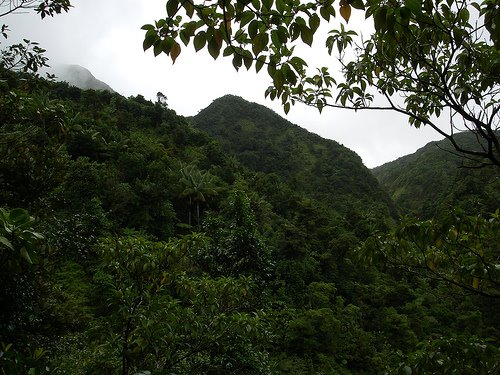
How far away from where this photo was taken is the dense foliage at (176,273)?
9.32 feet

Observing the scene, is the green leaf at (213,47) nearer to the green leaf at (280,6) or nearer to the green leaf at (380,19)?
the green leaf at (280,6)

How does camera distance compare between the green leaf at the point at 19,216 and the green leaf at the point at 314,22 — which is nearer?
the green leaf at the point at 314,22

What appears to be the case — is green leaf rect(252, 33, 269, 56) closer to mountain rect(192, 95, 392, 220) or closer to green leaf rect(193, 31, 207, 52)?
green leaf rect(193, 31, 207, 52)

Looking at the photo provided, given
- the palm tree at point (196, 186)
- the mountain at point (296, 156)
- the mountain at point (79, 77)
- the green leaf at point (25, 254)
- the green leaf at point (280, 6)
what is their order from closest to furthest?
the green leaf at point (280, 6) → the green leaf at point (25, 254) → the palm tree at point (196, 186) → the mountain at point (296, 156) → the mountain at point (79, 77)

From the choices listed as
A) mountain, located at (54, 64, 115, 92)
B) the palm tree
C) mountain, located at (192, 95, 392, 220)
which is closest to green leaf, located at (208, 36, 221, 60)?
the palm tree

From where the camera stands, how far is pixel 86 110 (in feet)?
84.5

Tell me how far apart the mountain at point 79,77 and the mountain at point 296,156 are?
136 ft

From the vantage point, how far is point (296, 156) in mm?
44906

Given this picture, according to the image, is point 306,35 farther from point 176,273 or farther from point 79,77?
point 79,77

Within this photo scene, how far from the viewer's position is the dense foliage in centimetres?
284

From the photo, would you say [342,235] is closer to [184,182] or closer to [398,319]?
[398,319]

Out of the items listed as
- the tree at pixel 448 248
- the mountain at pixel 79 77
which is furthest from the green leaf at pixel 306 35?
the mountain at pixel 79 77

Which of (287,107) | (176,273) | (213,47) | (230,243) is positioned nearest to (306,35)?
(213,47)

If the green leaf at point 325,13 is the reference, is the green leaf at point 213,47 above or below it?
below
